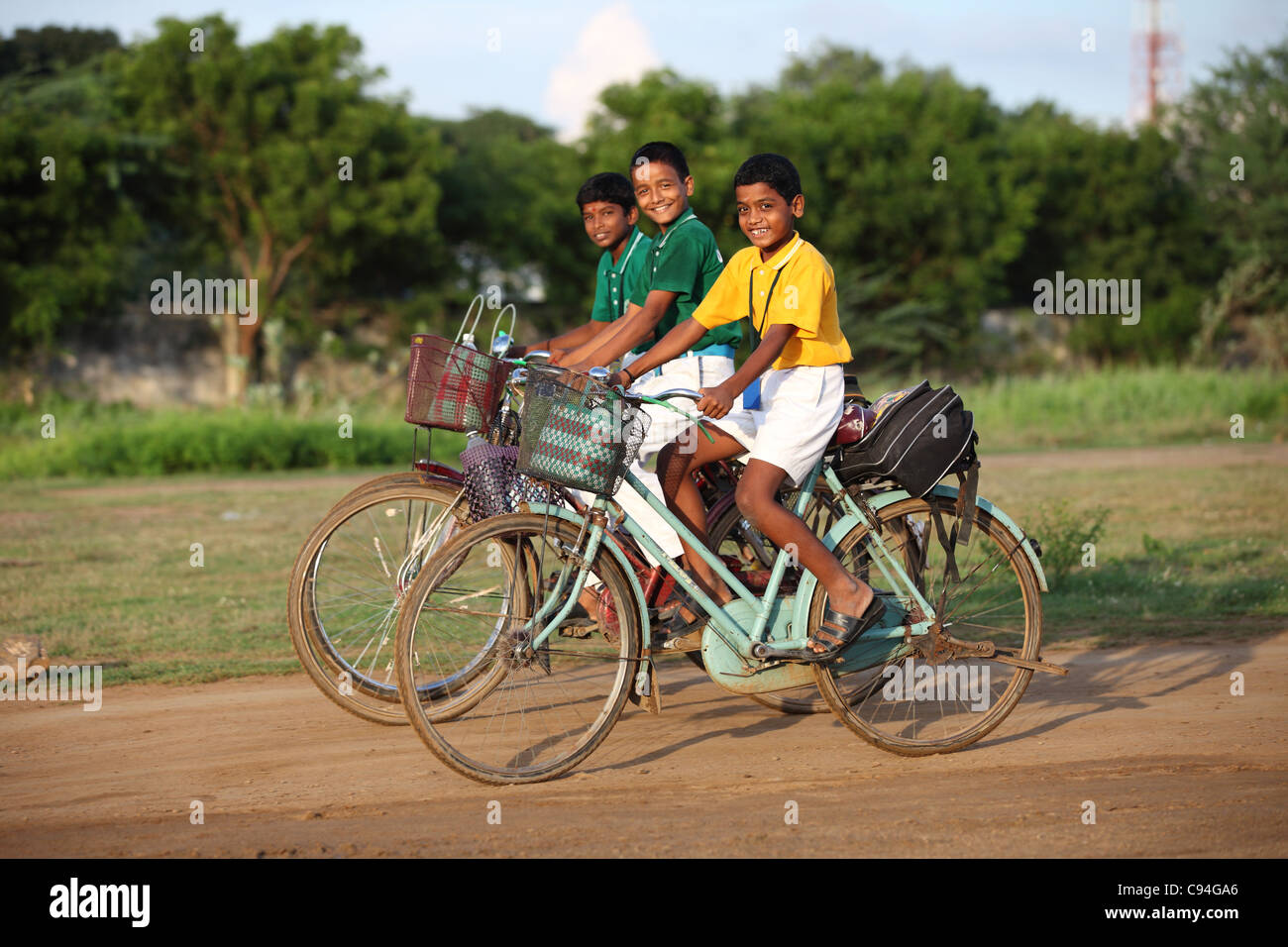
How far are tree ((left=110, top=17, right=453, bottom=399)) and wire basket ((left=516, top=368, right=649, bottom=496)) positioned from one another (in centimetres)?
2050

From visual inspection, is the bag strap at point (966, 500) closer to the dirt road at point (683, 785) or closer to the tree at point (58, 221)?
the dirt road at point (683, 785)

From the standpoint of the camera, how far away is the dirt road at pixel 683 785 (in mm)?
4156

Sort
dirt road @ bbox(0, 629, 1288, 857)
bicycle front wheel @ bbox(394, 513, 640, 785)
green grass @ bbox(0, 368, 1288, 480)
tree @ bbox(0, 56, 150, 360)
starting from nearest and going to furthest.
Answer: dirt road @ bbox(0, 629, 1288, 857) < bicycle front wheel @ bbox(394, 513, 640, 785) < green grass @ bbox(0, 368, 1288, 480) < tree @ bbox(0, 56, 150, 360)

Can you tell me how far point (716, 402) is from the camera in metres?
4.61

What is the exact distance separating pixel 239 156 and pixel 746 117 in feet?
39.1

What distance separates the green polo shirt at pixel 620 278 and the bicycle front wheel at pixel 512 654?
1.27 m

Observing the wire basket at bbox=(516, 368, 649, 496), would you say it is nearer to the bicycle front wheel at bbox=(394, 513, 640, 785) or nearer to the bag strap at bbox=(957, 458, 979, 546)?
the bicycle front wheel at bbox=(394, 513, 640, 785)

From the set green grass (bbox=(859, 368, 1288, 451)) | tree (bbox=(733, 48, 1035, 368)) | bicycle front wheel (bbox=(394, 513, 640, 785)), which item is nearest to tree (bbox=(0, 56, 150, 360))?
tree (bbox=(733, 48, 1035, 368))

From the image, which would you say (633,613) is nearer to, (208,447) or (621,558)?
(621,558)

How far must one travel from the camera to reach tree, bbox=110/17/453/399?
2439 centimetres

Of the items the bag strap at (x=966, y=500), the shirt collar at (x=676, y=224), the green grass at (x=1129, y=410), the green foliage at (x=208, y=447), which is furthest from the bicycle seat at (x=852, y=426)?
the green grass at (x=1129, y=410)
